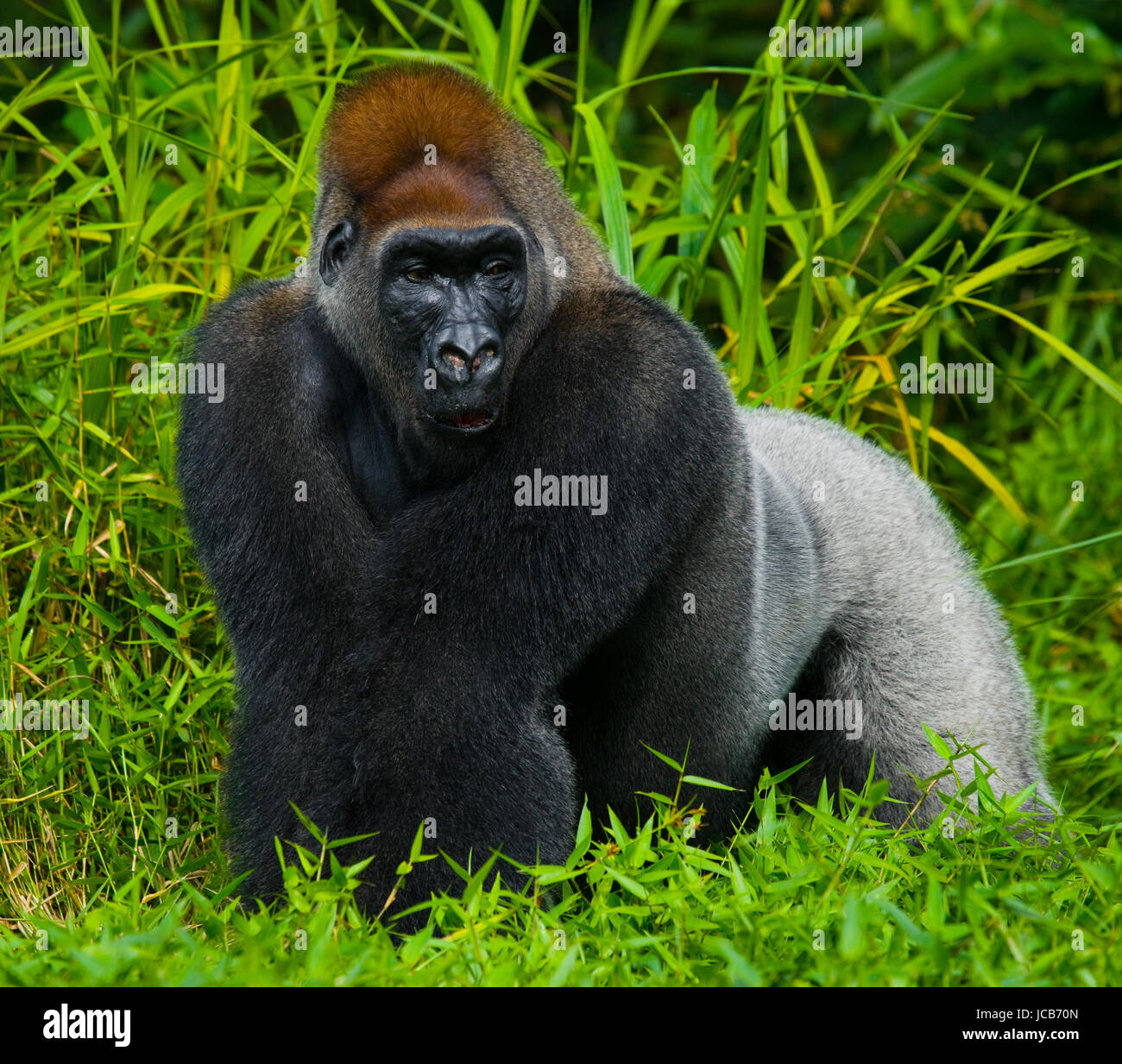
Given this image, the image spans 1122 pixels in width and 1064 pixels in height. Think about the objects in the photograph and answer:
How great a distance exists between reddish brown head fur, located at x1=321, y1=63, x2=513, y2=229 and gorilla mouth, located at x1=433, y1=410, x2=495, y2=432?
1.29 ft

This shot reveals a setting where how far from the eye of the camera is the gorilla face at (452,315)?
279cm

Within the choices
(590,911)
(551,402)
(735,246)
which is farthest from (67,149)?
(590,911)

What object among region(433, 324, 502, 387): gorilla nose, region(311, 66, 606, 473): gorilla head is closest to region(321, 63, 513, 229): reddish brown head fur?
region(311, 66, 606, 473): gorilla head

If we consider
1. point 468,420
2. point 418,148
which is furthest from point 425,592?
point 418,148

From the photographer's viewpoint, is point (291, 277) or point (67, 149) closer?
point (291, 277)

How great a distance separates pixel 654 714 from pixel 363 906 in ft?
2.69

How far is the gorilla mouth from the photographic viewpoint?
9.27 feet

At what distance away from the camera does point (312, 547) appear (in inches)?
116

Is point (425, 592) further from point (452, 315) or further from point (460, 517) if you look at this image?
point (452, 315)

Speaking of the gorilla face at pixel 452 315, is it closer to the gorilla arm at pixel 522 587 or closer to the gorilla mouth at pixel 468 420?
the gorilla mouth at pixel 468 420

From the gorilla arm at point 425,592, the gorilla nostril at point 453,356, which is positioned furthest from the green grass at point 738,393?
the gorilla nostril at point 453,356

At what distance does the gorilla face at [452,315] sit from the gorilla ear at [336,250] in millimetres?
163
